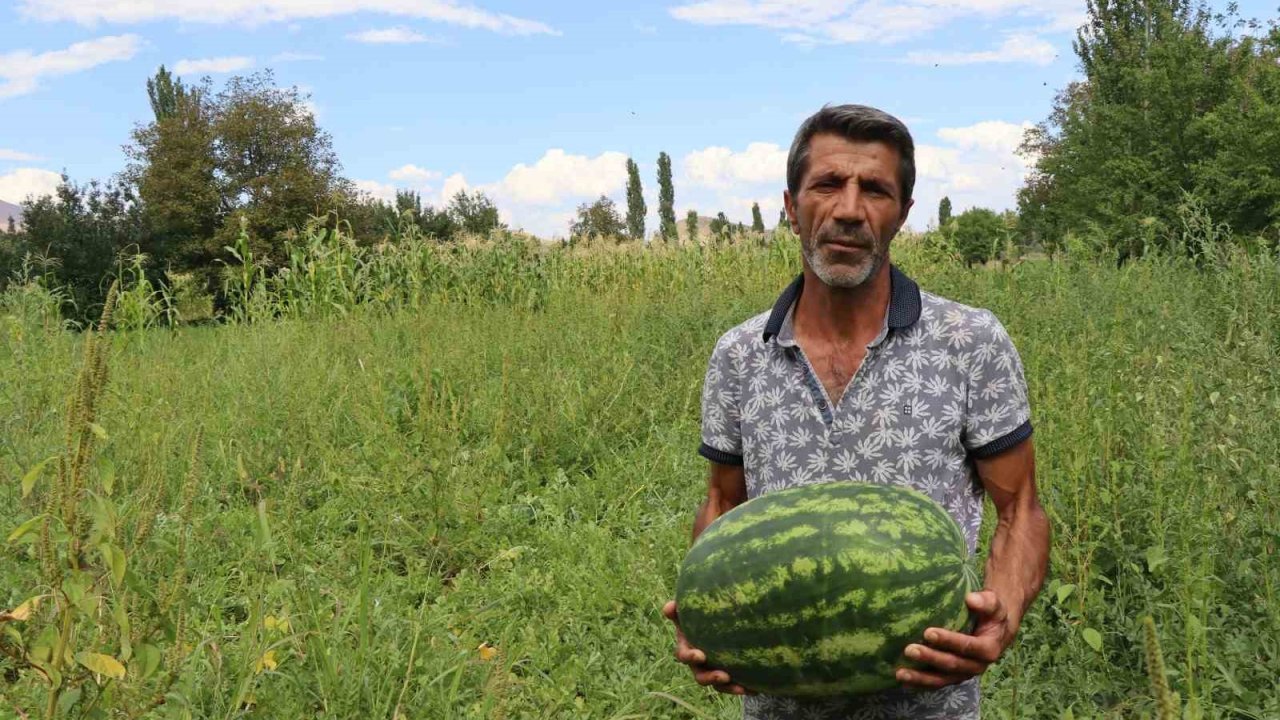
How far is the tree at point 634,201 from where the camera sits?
5431cm

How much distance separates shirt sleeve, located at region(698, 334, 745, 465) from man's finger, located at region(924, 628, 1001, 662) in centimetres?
74

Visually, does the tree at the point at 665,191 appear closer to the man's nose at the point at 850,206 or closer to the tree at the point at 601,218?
the tree at the point at 601,218

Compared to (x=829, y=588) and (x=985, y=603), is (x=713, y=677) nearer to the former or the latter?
(x=829, y=588)

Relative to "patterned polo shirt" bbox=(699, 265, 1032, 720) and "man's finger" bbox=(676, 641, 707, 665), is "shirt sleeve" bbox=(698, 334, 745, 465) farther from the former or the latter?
"man's finger" bbox=(676, 641, 707, 665)

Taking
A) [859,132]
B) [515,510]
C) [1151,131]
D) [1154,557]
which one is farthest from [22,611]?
[1151,131]

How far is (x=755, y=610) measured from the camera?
1635mm

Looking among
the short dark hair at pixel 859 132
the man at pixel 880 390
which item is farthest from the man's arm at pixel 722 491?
the short dark hair at pixel 859 132

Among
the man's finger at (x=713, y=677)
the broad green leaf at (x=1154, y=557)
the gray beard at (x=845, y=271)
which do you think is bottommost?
the broad green leaf at (x=1154, y=557)

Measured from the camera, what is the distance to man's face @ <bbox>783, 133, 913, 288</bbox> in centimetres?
199

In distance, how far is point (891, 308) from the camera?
206 cm

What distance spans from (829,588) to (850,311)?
721 mm

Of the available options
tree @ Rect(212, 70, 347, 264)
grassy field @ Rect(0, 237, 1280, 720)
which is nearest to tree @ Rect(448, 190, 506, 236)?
tree @ Rect(212, 70, 347, 264)

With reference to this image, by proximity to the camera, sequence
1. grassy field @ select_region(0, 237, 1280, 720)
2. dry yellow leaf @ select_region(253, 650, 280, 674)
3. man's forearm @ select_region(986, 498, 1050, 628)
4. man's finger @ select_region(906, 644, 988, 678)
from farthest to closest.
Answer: dry yellow leaf @ select_region(253, 650, 280, 674)
grassy field @ select_region(0, 237, 1280, 720)
man's forearm @ select_region(986, 498, 1050, 628)
man's finger @ select_region(906, 644, 988, 678)

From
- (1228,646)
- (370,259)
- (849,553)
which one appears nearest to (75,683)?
(849,553)
